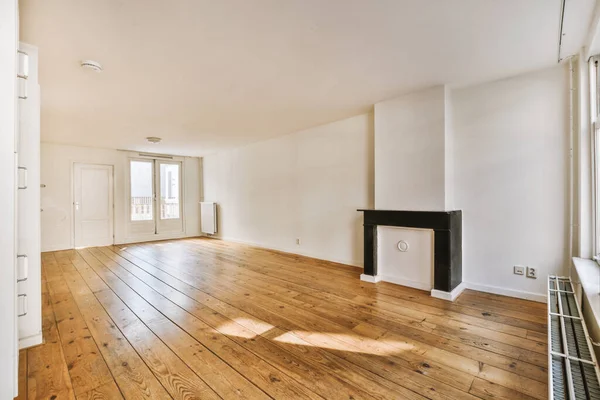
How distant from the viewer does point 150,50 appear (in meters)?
2.34

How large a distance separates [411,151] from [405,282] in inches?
65.4

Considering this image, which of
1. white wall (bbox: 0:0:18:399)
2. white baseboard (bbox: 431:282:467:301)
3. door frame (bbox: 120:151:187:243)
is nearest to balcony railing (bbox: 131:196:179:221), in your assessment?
door frame (bbox: 120:151:187:243)

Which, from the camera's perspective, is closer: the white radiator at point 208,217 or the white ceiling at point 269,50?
the white ceiling at point 269,50

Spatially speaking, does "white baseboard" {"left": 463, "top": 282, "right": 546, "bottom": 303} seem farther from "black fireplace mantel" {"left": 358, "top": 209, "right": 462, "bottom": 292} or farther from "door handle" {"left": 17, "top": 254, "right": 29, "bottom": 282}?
"door handle" {"left": 17, "top": 254, "right": 29, "bottom": 282}

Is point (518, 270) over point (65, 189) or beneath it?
beneath

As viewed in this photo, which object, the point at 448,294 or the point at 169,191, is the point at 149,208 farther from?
the point at 448,294

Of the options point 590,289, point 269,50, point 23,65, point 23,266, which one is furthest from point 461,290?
point 23,65

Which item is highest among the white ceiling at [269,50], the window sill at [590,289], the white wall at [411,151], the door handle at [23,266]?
the white ceiling at [269,50]

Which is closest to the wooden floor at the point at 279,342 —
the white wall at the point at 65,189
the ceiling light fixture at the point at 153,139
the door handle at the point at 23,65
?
the door handle at the point at 23,65

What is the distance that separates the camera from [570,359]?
4.38 ft

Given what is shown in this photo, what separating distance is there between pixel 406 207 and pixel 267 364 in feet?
8.04

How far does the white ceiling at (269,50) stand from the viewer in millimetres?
1863

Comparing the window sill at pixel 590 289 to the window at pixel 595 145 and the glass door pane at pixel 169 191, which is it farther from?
the glass door pane at pixel 169 191

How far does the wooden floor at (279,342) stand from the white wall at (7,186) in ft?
2.48
